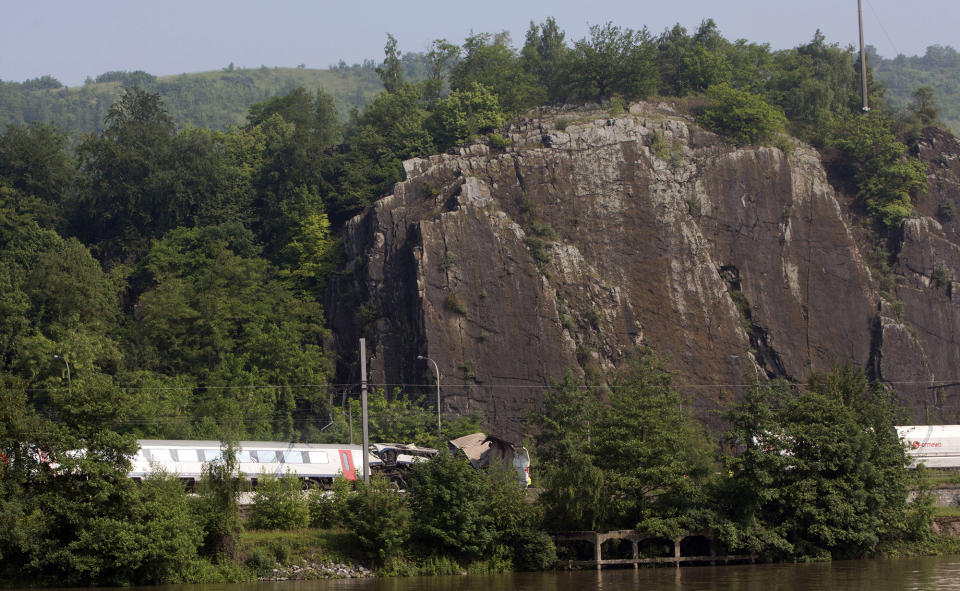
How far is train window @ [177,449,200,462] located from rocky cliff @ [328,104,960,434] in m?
18.3

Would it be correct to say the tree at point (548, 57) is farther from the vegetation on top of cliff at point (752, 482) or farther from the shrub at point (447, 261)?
the vegetation on top of cliff at point (752, 482)

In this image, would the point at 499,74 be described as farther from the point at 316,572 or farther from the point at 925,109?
the point at 316,572

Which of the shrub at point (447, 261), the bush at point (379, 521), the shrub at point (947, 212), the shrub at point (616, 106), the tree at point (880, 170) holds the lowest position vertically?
the bush at point (379, 521)

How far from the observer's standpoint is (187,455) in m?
52.3

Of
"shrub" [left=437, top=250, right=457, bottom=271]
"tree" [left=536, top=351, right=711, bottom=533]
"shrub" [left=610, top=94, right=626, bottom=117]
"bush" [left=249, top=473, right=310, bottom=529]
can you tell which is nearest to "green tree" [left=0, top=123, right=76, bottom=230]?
"shrub" [left=437, top=250, right=457, bottom=271]

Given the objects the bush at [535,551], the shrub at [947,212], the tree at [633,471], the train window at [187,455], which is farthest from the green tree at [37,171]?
the shrub at [947,212]

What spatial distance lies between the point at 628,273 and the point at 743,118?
18.4 meters

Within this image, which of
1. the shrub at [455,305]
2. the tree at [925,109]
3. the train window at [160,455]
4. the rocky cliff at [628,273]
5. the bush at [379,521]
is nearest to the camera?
the bush at [379,521]

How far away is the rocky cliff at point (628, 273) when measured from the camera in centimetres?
7050

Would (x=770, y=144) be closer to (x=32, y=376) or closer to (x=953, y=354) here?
(x=953, y=354)

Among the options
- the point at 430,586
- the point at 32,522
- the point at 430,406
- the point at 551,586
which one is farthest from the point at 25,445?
the point at 430,406

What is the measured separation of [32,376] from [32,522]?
26.6 m

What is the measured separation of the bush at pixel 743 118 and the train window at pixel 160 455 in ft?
172

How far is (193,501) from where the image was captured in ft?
142
